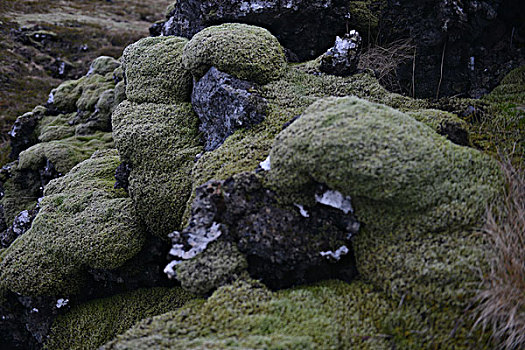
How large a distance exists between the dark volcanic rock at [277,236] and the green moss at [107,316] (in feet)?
4.64

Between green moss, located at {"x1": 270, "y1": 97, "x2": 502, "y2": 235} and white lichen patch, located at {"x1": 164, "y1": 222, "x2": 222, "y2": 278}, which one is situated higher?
A: green moss, located at {"x1": 270, "y1": 97, "x2": 502, "y2": 235}

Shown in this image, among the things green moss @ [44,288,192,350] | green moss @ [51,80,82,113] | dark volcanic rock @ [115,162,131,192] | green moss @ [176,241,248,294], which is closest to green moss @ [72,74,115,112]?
green moss @ [51,80,82,113]

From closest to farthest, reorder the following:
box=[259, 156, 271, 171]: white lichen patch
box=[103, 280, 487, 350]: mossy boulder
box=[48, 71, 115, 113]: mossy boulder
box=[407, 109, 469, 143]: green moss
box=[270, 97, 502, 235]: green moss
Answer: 1. box=[103, 280, 487, 350]: mossy boulder
2. box=[270, 97, 502, 235]: green moss
3. box=[259, 156, 271, 171]: white lichen patch
4. box=[407, 109, 469, 143]: green moss
5. box=[48, 71, 115, 113]: mossy boulder

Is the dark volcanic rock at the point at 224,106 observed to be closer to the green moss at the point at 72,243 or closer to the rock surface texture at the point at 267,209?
the rock surface texture at the point at 267,209

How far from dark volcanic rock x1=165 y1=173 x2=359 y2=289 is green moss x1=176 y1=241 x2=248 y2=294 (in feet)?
0.20

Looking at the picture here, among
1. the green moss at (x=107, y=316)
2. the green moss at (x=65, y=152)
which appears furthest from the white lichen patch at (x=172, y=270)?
the green moss at (x=65, y=152)

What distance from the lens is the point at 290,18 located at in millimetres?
5918

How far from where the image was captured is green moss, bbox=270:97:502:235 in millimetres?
3014

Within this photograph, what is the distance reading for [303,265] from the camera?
327cm

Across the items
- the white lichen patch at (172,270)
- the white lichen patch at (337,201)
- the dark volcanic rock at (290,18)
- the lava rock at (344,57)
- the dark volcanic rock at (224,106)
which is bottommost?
the white lichen patch at (172,270)

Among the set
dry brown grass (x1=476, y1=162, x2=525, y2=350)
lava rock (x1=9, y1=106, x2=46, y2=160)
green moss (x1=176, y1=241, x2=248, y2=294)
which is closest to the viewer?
dry brown grass (x1=476, y1=162, x2=525, y2=350)

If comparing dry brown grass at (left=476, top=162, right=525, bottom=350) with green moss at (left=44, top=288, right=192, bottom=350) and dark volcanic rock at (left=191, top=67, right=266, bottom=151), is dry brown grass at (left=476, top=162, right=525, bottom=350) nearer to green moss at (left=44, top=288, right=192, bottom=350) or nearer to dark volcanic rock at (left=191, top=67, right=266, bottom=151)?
dark volcanic rock at (left=191, top=67, right=266, bottom=151)

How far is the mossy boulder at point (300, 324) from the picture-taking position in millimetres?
2682

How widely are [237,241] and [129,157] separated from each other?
2.55 m
